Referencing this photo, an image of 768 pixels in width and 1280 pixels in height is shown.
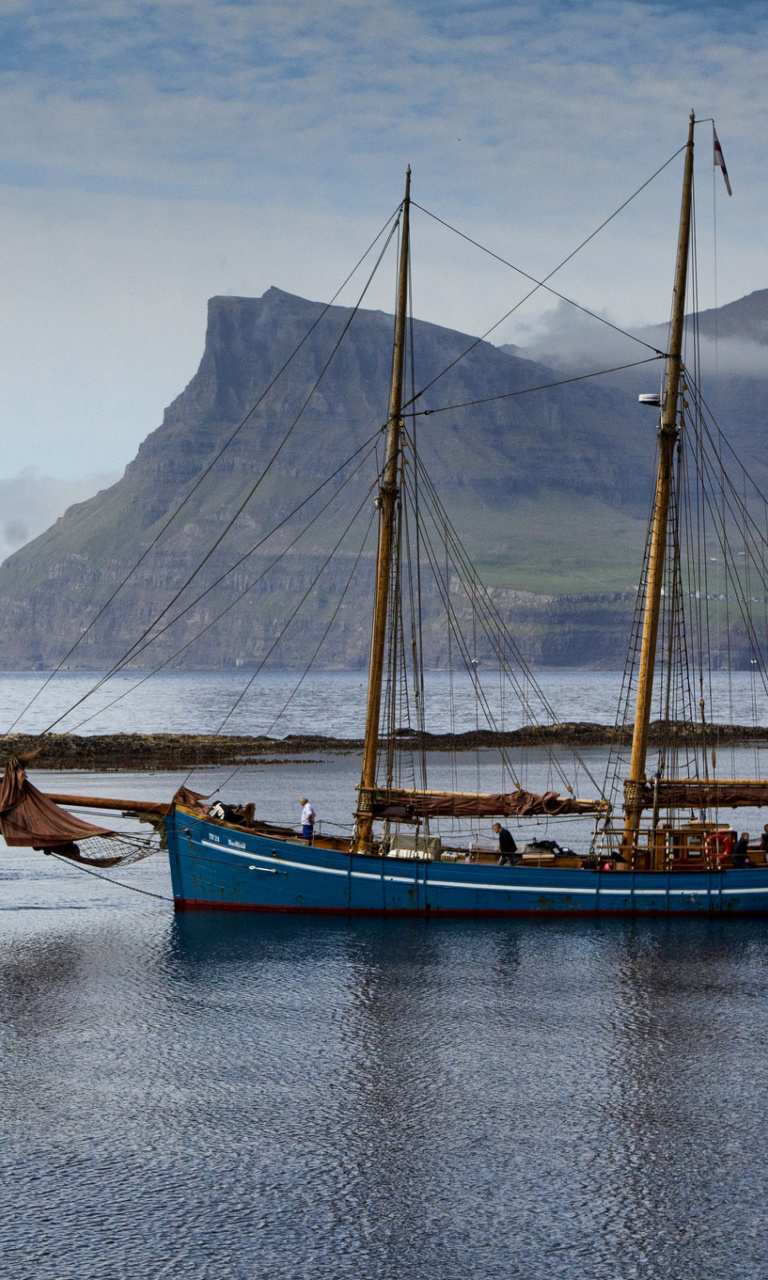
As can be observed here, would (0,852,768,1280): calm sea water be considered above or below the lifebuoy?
below

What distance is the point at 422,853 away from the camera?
42156mm

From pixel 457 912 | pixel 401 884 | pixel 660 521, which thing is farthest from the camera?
pixel 660 521

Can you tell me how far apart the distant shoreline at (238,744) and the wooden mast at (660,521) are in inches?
2640

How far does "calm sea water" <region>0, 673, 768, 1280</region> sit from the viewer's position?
63.3 feet

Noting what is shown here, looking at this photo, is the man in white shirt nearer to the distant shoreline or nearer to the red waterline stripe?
the red waterline stripe

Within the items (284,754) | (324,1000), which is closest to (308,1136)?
(324,1000)

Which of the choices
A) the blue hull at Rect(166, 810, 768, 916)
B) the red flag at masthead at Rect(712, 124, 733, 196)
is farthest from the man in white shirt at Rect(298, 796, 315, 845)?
the red flag at masthead at Rect(712, 124, 733, 196)

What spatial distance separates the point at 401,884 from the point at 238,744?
96788mm

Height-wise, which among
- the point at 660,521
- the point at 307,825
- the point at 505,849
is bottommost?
the point at 505,849

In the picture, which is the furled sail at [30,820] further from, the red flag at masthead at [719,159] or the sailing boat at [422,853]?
the red flag at masthead at [719,159]

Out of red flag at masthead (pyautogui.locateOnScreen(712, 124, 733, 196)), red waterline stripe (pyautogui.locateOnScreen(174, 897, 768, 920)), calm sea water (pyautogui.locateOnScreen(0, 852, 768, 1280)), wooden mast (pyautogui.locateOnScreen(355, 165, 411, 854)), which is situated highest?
red flag at masthead (pyautogui.locateOnScreen(712, 124, 733, 196))

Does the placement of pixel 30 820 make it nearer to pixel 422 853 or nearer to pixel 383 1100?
pixel 422 853

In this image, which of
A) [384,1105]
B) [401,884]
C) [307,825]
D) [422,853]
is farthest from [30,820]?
[384,1105]

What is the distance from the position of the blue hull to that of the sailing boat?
32mm
